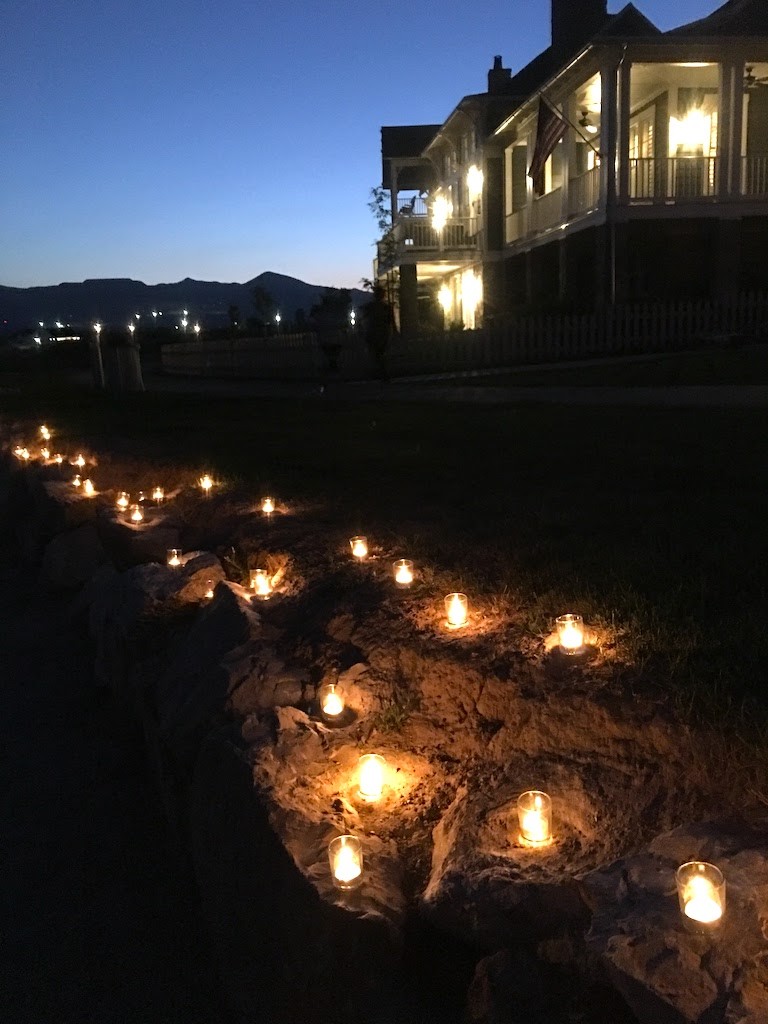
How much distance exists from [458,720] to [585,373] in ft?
42.7

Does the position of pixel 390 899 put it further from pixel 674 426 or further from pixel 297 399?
pixel 297 399

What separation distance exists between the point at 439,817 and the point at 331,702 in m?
0.79

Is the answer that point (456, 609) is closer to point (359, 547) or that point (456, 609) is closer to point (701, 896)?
point (359, 547)

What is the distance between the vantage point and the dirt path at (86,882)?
3.51m

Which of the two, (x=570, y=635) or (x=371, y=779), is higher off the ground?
(x=570, y=635)

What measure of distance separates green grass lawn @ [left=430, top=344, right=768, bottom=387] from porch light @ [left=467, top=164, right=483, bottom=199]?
1319 cm

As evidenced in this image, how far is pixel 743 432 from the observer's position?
317 inches

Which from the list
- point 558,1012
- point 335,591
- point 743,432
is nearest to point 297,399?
point 743,432

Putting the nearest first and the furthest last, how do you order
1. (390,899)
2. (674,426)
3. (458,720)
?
(390,899)
(458,720)
(674,426)

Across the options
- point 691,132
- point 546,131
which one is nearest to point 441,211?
point 691,132

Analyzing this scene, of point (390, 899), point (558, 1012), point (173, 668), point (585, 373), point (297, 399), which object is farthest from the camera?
point (297, 399)

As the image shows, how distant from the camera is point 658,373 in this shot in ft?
44.2

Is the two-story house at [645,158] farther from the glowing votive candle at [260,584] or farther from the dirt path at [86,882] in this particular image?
the dirt path at [86,882]

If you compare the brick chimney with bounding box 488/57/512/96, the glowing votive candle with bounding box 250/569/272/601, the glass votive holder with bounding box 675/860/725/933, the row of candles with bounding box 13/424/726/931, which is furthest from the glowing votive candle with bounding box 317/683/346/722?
the brick chimney with bounding box 488/57/512/96
